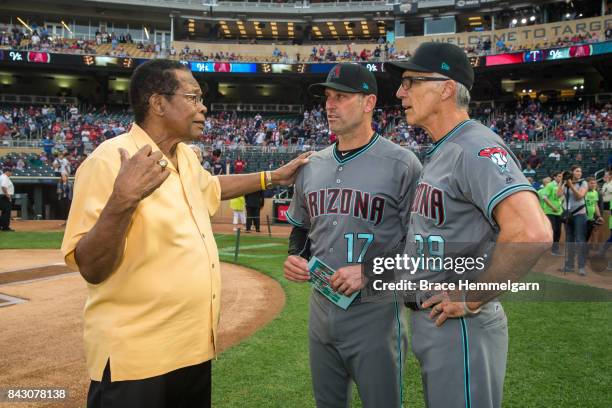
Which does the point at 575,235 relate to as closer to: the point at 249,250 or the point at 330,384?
the point at 249,250

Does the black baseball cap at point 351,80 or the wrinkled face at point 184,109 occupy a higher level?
the black baseball cap at point 351,80

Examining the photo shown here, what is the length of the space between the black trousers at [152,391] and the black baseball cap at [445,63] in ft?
6.37

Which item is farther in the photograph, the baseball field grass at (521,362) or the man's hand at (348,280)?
the baseball field grass at (521,362)

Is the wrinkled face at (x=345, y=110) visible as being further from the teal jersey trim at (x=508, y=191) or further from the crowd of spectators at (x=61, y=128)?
the crowd of spectators at (x=61, y=128)

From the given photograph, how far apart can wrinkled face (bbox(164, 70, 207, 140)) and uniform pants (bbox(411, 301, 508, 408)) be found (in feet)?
5.35

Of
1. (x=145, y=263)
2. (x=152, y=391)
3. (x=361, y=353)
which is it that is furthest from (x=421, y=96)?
(x=152, y=391)

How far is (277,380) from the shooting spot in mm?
4734

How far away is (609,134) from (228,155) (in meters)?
18.4

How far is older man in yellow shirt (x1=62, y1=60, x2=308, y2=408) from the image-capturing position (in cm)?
216

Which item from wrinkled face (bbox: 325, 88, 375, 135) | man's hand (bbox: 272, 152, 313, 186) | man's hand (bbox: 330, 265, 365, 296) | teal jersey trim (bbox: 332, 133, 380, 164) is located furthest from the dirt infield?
wrinkled face (bbox: 325, 88, 375, 135)

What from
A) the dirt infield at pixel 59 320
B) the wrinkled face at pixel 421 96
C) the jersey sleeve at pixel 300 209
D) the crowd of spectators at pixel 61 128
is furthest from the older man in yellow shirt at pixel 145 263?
the crowd of spectators at pixel 61 128

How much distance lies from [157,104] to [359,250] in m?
1.47

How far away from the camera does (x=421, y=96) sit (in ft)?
8.31

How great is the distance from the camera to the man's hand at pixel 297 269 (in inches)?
122
